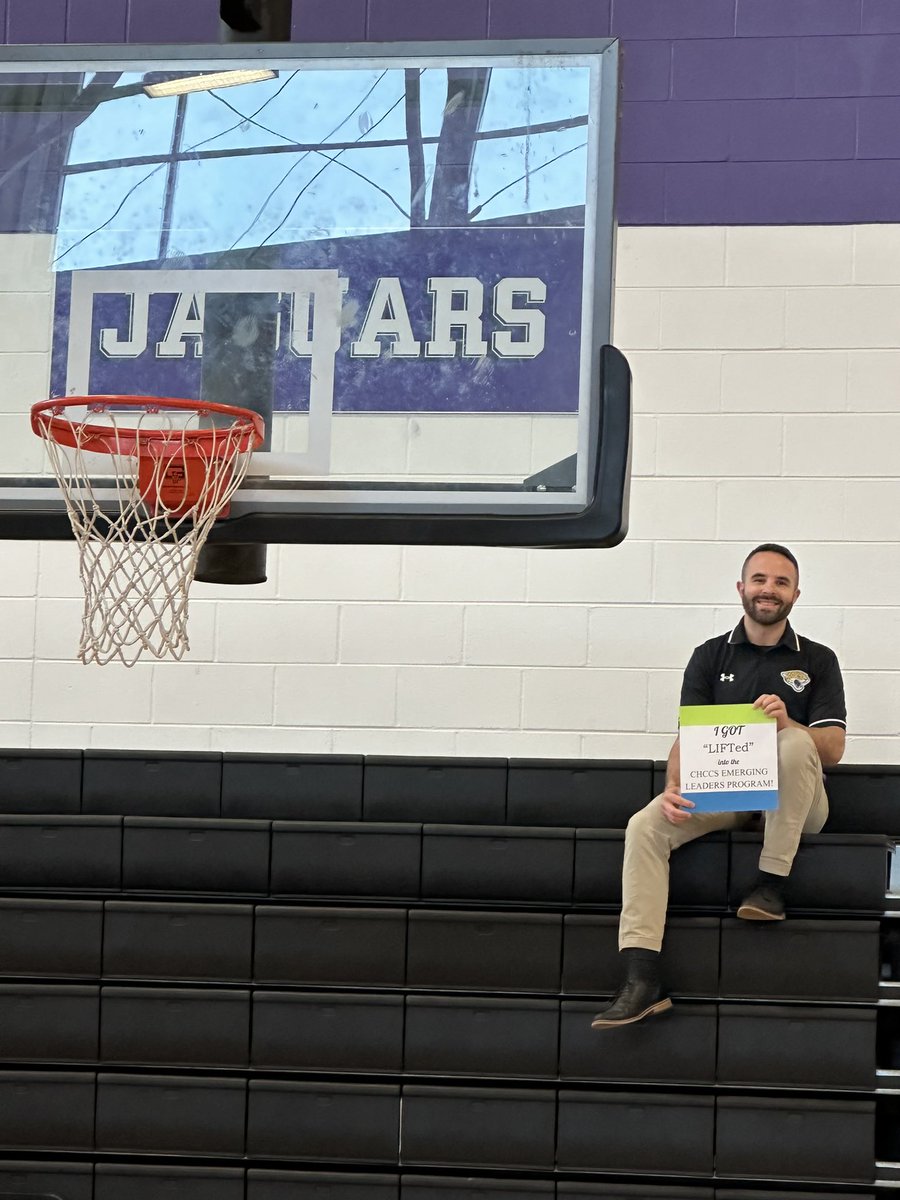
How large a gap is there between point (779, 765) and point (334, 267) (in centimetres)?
176

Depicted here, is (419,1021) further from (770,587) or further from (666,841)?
(770,587)

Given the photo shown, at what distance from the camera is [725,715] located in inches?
144

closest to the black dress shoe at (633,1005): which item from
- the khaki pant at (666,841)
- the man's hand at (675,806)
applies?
the khaki pant at (666,841)

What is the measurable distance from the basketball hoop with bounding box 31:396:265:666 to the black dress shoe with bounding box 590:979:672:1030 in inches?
61.3

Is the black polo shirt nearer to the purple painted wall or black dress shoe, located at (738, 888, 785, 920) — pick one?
black dress shoe, located at (738, 888, 785, 920)

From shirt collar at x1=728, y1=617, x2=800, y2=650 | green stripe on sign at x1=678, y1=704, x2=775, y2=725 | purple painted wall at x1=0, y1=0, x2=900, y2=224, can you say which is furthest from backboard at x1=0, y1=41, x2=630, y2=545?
purple painted wall at x1=0, y1=0, x2=900, y2=224

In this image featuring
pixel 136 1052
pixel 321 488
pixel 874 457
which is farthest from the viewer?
pixel 874 457

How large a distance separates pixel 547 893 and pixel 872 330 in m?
2.18

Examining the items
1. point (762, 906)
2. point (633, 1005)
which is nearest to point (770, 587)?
point (762, 906)

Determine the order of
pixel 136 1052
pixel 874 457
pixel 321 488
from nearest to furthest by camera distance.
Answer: pixel 321 488 < pixel 136 1052 < pixel 874 457

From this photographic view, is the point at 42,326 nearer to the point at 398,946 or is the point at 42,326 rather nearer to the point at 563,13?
the point at 398,946

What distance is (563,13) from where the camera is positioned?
4.79 meters

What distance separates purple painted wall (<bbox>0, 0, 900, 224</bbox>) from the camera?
4.69 metres

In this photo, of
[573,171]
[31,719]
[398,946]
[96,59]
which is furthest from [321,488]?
[31,719]
